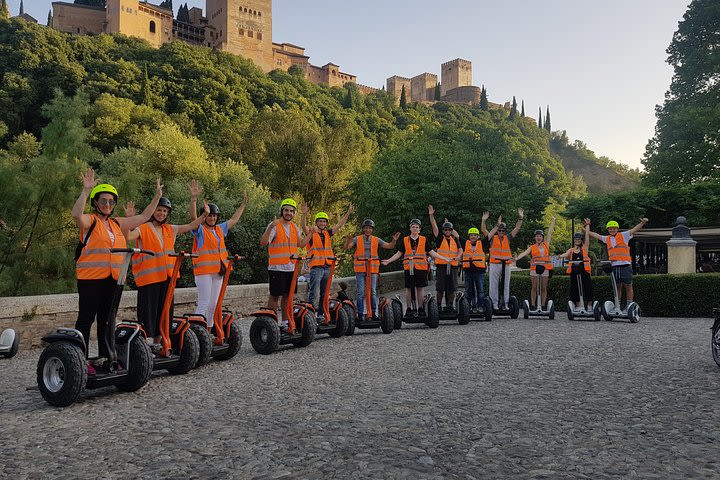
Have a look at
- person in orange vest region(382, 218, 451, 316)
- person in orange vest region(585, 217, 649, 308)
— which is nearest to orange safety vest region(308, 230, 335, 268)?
person in orange vest region(382, 218, 451, 316)

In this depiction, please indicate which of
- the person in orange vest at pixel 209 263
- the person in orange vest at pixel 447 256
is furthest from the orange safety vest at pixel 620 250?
the person in orange vest at pixel 209 263

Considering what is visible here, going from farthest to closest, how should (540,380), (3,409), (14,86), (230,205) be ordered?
1. (14,86)
2. (230,205)
3. (540,380)
4. (3,409)

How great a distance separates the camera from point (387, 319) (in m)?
10.2

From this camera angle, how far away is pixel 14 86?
5316cm

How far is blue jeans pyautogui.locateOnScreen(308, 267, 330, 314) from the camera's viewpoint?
31.6 ft

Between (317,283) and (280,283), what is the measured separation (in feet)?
5.22

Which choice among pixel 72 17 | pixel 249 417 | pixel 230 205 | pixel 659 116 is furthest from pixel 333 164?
pixel 72 17

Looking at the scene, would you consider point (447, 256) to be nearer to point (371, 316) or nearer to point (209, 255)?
point (371, 316)

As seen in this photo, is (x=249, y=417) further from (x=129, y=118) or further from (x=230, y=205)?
(x=129, y=118)

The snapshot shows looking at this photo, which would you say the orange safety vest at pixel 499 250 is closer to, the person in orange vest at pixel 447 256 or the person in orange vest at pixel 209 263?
the person in orange vest at pixel 447 256

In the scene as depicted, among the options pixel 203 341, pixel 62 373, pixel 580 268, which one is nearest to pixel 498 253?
pixel 580 268

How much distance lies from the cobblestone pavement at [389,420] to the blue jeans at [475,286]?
207 inches

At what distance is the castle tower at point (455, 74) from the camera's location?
480ft

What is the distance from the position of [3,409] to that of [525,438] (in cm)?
408
